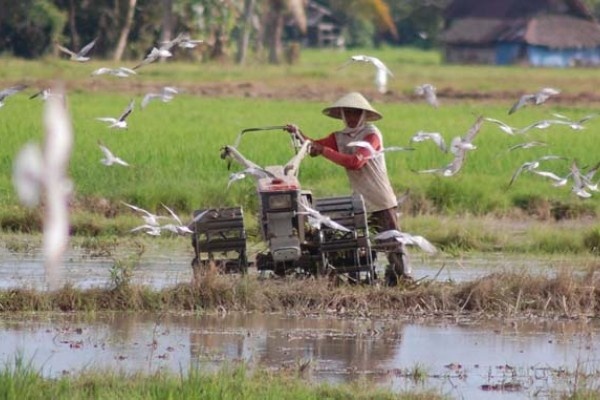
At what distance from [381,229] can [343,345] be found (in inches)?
56.8

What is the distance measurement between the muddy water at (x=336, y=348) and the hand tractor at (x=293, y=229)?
0.43 meters

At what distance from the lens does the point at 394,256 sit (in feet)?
27.4

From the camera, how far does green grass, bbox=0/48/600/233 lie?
40.5ft

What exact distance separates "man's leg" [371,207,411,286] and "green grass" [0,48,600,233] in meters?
2.10

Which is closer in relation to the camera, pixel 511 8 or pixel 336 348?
pixel 336 348

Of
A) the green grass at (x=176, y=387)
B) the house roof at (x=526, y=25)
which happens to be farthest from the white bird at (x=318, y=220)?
the house roof at (x=526, y=25)

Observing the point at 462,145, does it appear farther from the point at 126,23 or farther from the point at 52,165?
the point at 126,23

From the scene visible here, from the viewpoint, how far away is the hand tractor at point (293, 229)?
7801 millimetres

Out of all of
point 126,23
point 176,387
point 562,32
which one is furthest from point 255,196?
point 562,32

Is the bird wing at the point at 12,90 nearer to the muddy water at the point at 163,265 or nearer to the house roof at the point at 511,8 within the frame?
the muddy water at the point at 163,265

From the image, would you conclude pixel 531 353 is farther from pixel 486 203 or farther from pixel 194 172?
pixel 194 172

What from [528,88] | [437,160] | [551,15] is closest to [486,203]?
[437,160]

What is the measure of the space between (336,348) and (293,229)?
3.33ft

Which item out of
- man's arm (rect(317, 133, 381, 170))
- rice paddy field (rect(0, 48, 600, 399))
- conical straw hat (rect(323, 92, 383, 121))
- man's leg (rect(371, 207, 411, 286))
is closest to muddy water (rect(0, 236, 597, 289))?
rice paddy field (rect(0, 48, 600, 399))
